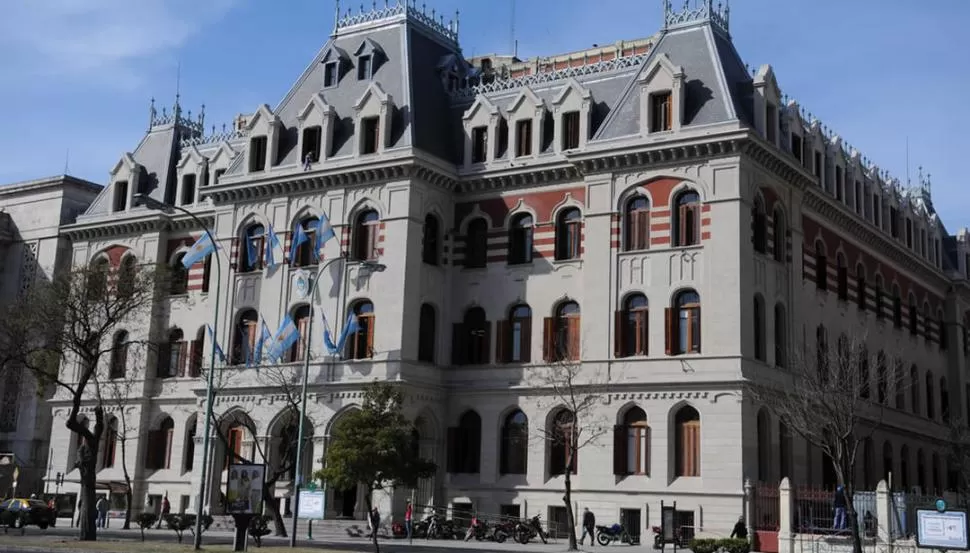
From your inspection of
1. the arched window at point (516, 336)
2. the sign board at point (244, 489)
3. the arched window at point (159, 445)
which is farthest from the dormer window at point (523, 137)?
the arched window at point (159, 445)

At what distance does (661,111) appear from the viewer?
53062 millimetres

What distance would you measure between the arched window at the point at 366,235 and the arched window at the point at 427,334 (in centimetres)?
356

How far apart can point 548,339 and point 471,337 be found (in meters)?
4.47

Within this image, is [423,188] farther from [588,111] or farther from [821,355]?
[821,355]

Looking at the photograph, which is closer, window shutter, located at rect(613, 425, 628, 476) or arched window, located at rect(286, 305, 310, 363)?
window shutter, located at rect(613, 425, 628, 476)

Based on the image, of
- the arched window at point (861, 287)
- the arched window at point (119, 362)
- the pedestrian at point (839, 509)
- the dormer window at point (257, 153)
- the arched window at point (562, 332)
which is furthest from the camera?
the arched window at point (119, 362)

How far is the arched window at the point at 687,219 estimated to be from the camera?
5156 centimetres

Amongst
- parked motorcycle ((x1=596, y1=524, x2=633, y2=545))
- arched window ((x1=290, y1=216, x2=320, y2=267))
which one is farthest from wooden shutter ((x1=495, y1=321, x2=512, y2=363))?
parked motorcycle ((x1=596, y1=524, x2=633, y2=545))

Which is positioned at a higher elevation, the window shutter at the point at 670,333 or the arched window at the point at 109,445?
the window shutter at the point at 670,333

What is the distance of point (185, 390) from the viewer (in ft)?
210

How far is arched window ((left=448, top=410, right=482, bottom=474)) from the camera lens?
55.9 meters

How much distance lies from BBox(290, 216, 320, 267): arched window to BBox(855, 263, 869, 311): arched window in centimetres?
2818

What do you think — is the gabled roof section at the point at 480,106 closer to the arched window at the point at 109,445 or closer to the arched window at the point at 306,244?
the arched window at the point at 306,244

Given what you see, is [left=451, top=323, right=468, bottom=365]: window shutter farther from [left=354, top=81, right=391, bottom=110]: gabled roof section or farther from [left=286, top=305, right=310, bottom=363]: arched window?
[left=354, top=81, right=391, bottom=110]: gabled roof section
